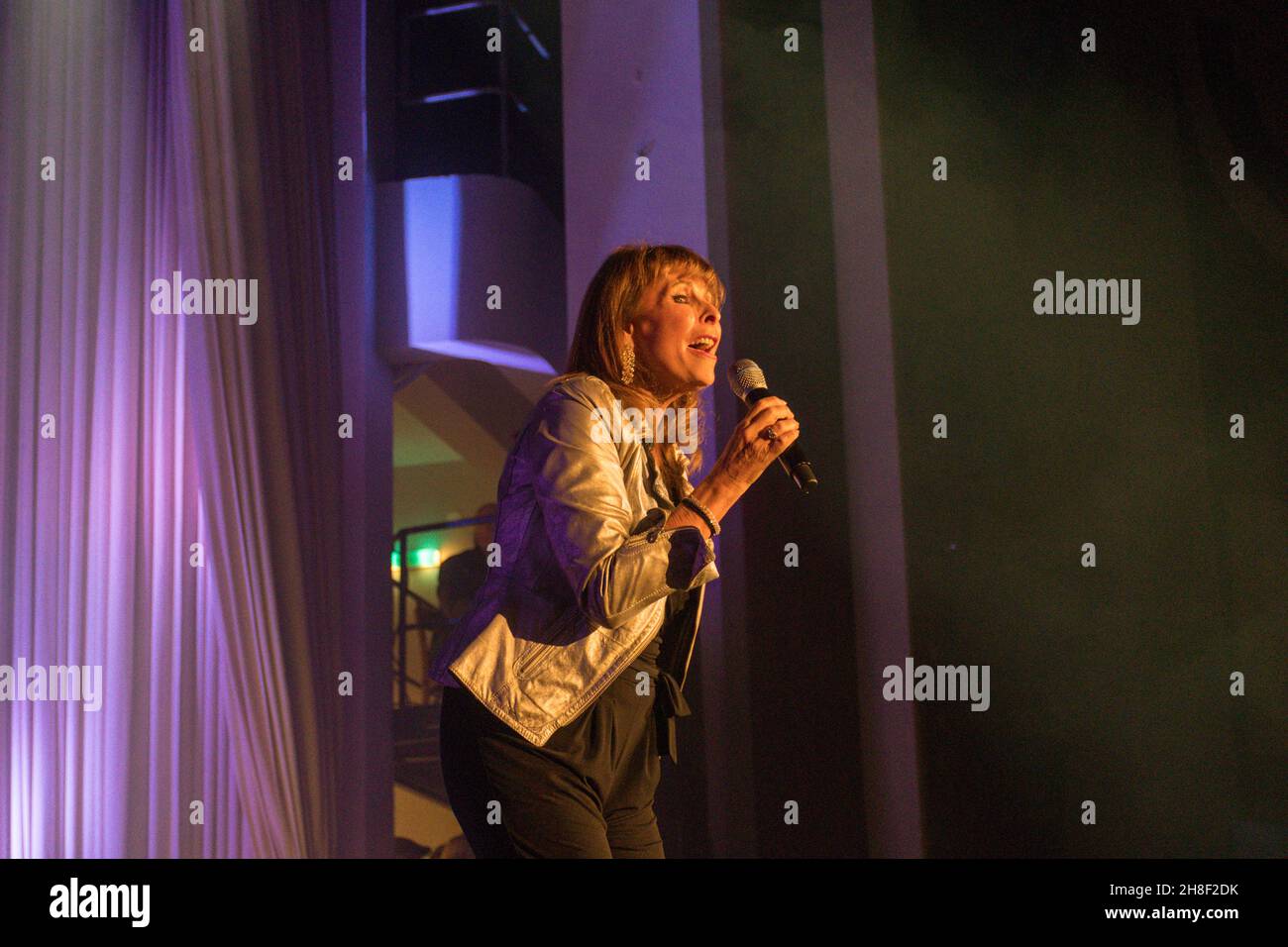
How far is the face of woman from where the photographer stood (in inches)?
A: 70.4

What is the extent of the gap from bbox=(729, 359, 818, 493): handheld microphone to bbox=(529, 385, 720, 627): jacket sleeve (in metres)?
0.31

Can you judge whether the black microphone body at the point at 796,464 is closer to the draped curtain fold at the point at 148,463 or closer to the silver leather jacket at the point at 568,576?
the silver leather jacket at the point at 568,576

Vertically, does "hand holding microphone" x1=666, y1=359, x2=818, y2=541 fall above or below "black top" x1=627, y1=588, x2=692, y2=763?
above

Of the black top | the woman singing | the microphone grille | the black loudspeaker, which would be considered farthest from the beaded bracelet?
the black loudspeaker

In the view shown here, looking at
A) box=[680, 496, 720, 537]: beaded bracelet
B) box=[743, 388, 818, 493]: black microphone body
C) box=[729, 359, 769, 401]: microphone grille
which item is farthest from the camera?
box=[729, 359, 769, 401]: microphone grille

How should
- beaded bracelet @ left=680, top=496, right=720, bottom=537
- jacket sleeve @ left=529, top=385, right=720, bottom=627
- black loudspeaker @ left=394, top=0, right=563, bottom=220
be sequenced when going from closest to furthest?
1. jacket sleeve @ left=529, top=385, right=720, bottom=627
2. beaded bracelet @ left=680, top=496, right=720, bottom=537
3. black loudspeaker @ left=394, top=0, right=563, bottom=220

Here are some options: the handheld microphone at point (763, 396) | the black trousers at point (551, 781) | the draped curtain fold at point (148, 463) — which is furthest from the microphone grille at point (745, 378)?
the draped curtain fold at point (148, 463)

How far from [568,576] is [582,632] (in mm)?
128

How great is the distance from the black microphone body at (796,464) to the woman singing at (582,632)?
12cm

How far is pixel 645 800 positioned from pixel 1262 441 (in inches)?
86.8

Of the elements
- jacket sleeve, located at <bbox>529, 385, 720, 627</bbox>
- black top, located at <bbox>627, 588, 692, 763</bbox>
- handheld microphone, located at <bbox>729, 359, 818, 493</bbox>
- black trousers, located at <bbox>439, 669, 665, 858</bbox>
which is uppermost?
handheld microphone, located at <bbox>729, 359, 818, 493</bbox>

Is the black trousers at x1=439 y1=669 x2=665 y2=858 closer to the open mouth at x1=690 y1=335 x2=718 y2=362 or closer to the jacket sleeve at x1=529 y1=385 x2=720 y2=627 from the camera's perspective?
the jacket sleeve at x1=529 y1=385 x2=720 y2=627

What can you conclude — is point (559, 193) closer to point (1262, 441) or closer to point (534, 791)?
point (1262, 441)

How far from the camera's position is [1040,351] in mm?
2984
